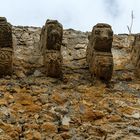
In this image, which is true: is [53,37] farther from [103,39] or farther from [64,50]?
[64,50]

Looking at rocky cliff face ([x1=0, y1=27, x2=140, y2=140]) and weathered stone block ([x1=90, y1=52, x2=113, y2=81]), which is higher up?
weathered stone block ([x1=90, y1=52, x2=113, y2=81])

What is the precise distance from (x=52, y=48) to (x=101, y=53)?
611 millimetres

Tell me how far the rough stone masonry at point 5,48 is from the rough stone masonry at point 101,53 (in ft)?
3.40

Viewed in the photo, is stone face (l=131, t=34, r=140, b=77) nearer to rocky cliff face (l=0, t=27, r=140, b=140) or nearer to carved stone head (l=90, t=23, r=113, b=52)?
rocky cliff face (l=0, t=27, r=140, b=140)

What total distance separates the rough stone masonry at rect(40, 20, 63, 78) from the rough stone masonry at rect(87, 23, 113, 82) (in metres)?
0.42

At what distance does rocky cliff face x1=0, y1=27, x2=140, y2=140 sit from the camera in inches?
320

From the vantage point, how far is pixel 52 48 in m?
9.13

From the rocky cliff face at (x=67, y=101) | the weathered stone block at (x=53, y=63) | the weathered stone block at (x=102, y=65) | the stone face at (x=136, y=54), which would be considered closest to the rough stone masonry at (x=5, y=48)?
the rocky cliff face at (x=67, y=101)

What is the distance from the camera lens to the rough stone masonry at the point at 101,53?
29.4 ft

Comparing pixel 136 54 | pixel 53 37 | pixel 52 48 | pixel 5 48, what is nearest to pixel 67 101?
pixel 52 48

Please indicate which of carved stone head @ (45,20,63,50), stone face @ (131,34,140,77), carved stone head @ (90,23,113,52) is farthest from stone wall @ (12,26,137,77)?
carved stone head @ (90,23,113,52)

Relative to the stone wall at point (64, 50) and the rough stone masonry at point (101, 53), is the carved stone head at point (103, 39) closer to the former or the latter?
the rough stone masonry at point (101, 53)

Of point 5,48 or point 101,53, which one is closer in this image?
point 5,48

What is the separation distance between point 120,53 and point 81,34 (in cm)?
72
